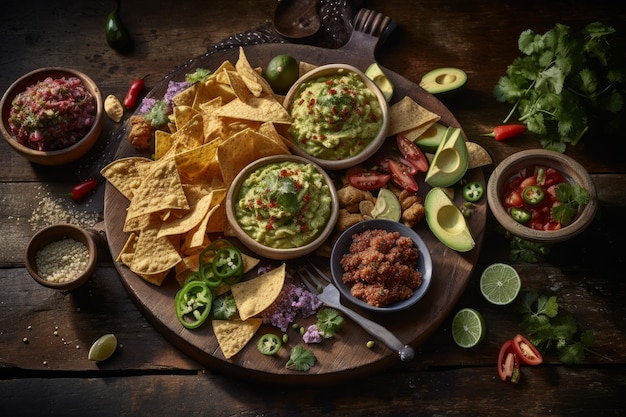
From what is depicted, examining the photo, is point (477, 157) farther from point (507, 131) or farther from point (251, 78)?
point (251, 78)

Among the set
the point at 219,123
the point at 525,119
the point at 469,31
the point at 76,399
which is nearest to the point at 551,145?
the point at 525,119

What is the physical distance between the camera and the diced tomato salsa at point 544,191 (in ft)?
16.4

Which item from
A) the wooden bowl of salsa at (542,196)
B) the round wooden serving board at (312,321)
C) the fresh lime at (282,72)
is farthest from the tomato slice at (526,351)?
the fresh lime at (282,72)

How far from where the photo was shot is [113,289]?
5191mm

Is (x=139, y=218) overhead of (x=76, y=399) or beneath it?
overhead

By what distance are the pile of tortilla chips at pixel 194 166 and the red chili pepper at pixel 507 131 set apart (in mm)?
1663

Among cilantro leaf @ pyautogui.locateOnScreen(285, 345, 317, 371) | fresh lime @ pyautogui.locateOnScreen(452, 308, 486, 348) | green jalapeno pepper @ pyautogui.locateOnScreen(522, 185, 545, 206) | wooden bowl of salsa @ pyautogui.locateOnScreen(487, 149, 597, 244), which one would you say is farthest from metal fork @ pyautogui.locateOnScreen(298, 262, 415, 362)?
green jalapeno pepper @ pyautogui.locateOnScreen(522, 185, 545, 206)

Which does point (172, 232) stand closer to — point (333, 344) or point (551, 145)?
point (333, 344)

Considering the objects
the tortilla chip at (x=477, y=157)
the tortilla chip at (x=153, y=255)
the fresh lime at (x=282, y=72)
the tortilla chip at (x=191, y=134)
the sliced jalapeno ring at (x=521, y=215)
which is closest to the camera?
the tortilla chip at (x=153, y=255)

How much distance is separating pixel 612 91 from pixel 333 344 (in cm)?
281

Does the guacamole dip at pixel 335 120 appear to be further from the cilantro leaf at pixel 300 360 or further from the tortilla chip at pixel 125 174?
the cilantro leaf at pixel 300 360

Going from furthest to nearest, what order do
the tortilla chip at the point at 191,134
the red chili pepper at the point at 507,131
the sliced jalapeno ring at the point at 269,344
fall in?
the red chili pepper at the point at 507,131, the tortilla chip at the point at 191,134, the sliced jalapeno ring at the point at 269,344

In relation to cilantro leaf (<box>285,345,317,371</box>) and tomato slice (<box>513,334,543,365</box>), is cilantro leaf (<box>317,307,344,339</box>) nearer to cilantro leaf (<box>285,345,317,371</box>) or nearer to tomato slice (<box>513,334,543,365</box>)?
cilantro leaf (<box>285,345,317,371</box>)

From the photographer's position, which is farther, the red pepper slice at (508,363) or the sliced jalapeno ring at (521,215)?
the sliced jalapeno ring at (521,215)
